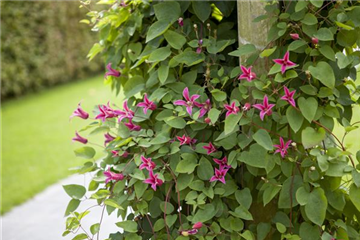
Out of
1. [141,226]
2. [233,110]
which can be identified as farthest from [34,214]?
[233,110]

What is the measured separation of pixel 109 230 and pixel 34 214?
795 millimetres

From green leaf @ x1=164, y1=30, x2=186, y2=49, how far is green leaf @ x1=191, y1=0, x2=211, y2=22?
103mm

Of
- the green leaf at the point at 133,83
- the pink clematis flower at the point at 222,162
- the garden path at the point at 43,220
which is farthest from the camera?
the garden path at the point at 43,220

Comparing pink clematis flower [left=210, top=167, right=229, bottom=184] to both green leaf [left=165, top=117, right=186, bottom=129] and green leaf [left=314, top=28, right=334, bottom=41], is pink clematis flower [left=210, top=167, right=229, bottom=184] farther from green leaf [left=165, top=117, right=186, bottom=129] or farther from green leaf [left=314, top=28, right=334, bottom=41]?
green leaf [left=314, top=28, right=334, bottom=41]

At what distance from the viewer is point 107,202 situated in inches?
57.5

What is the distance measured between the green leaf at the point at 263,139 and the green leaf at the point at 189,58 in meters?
0.33

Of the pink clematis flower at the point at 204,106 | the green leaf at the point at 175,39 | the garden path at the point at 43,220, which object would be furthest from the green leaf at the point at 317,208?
the garden path at the point at 43,220

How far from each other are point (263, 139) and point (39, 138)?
4615 mm

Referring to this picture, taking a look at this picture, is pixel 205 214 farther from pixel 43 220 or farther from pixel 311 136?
pixel 43 220

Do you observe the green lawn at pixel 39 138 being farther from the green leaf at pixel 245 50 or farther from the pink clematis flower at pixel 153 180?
the green leaf at pixel 245 50

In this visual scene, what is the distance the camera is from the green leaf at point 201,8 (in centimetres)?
158

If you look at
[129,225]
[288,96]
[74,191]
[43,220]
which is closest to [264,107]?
[288,96]

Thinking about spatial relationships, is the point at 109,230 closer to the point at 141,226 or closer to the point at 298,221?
the point at 141,226

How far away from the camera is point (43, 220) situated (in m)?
3.08
